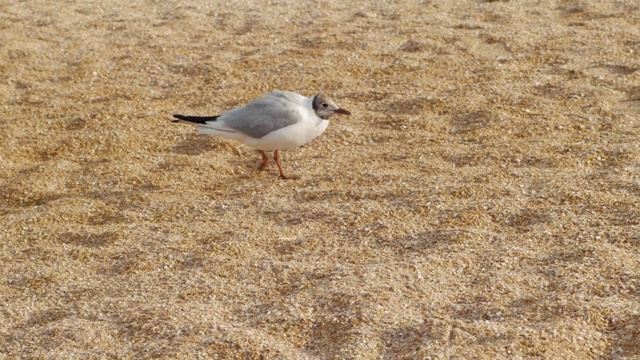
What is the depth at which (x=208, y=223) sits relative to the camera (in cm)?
366

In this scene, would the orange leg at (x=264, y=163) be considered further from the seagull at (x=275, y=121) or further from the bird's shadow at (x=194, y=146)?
the bird's shadow at (x=194, y=146)

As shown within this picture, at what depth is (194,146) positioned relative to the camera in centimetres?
457

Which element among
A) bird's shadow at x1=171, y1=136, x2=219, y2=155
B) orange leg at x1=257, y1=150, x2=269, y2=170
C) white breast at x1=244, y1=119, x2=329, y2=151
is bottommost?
bird's shadow at x1=171, y1=136, x2=219, y2=155

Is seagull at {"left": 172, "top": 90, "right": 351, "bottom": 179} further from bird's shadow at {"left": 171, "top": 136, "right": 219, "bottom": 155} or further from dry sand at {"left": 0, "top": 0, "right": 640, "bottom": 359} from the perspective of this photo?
bird's shadow at {"left": 171, "top": 136, "right": 219, "bottom": 155}

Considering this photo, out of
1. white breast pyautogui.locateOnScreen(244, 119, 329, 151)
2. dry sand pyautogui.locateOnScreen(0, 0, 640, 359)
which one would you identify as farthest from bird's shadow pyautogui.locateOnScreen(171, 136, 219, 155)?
white breast pyautogui.locateOnScreen(244, 119, 329, 151)

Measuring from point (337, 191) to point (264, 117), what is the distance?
544mm

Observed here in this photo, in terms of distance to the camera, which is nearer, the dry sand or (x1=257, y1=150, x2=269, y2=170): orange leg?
the dry sand

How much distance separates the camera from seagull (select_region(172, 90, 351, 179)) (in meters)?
4.04

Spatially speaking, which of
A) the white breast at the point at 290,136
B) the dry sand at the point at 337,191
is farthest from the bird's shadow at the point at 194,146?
the white breast at the point at 290,136

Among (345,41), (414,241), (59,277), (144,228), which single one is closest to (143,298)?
(59,277)

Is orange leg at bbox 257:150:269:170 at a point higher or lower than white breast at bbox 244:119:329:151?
lower

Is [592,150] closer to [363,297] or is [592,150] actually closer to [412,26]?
[363,297]

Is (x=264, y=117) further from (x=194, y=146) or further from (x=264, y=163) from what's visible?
(x=194, y=146)

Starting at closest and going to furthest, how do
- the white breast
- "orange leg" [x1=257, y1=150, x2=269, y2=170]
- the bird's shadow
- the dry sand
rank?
the dry sand
the white breast
"orange leg" [x1=257, y1=150, x2=269, y2=170]
the bird's shadow
